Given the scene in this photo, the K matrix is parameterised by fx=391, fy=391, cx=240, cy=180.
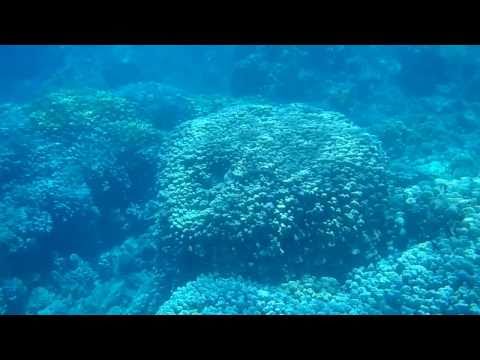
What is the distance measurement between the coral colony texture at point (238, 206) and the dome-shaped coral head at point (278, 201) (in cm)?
4

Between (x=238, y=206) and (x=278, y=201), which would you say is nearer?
(x=278, y=201)

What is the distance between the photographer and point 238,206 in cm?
1005

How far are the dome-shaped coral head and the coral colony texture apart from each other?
38 mm

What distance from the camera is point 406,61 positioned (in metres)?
22.9

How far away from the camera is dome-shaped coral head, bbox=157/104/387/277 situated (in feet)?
31.4

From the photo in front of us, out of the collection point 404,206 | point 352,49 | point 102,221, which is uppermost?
point 352,49

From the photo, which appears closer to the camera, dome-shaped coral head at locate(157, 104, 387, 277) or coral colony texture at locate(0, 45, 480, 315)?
coral colony texture at locate(0, 45, 480, 315)

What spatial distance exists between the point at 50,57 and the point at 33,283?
25069 mm

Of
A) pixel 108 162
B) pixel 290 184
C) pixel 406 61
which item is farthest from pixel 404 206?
pixel 406 61

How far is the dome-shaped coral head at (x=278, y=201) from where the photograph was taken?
959 cm

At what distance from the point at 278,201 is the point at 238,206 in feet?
3.39

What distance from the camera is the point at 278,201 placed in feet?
32.6
